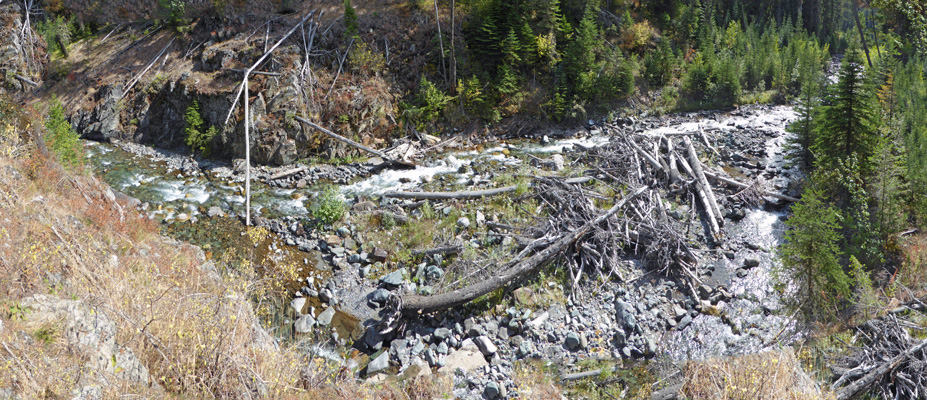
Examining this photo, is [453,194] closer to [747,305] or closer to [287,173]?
[287,173]

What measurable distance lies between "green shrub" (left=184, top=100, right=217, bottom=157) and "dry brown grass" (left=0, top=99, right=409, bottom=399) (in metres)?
9.82

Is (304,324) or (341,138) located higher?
(341,138)

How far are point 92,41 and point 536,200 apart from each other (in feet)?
84.4

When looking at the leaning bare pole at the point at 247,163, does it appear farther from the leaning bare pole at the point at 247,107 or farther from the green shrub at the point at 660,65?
the green shrub at the point at 660,65

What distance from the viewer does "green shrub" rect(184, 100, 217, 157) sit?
2052cm

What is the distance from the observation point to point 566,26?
2481 centimetres

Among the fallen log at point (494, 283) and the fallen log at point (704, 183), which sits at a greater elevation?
the fallen log at point (494, 283)

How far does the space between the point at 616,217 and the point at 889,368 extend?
6359 mm

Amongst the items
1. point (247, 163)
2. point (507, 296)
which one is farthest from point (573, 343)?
point (247, 163)

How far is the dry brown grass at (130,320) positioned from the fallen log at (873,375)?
296 inches

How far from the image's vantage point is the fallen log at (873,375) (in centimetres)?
832

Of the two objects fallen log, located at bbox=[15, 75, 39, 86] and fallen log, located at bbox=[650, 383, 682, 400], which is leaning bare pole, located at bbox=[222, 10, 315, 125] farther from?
fallen log, located at bbox=[650, 383, 682, 400]

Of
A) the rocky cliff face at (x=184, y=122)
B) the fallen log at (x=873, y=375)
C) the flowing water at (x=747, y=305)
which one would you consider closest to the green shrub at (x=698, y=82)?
the flowing water at (x=747, y=305)

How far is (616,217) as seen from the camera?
44.0 ft
